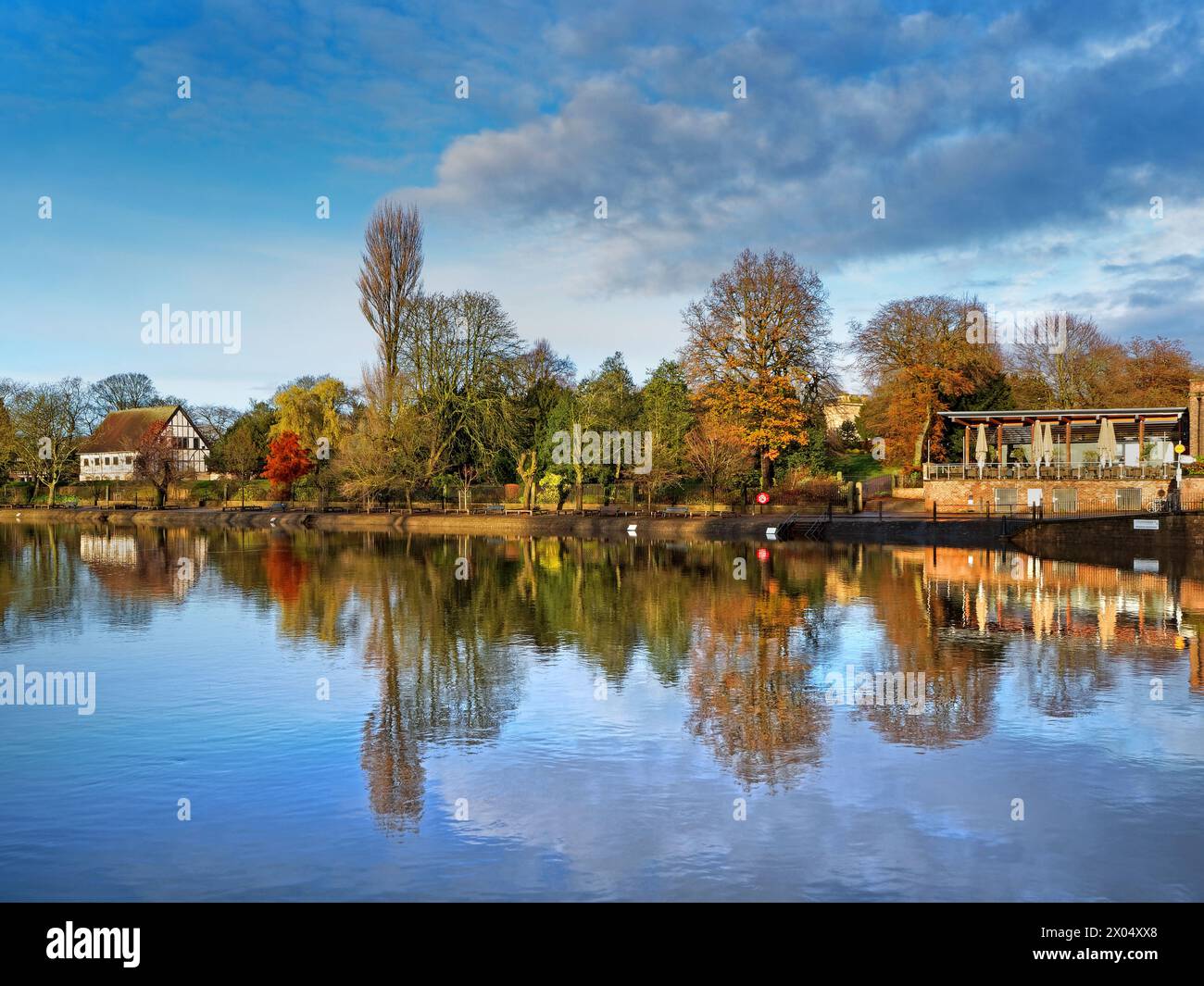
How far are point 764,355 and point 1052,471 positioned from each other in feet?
58.0

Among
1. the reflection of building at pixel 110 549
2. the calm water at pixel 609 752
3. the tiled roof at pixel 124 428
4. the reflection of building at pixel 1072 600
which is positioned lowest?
the calm water at pixel 609 752

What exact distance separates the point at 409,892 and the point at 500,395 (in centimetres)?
6042

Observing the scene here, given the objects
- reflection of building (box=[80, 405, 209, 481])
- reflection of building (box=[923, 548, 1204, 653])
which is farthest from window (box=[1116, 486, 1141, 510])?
reflection of building (box=[80, 405, 209, 481])

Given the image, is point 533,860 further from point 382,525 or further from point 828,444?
point 828,444

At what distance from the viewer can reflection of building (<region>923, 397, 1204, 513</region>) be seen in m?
53.3

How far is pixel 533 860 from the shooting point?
948 cm

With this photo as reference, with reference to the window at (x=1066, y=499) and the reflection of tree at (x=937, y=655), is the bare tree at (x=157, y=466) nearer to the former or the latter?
the window at (x=1066, y=499)

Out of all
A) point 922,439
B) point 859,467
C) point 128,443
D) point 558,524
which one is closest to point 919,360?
point 922,439

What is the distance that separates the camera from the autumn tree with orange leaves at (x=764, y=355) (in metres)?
61.7

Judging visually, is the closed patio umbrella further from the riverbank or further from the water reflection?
the water reflection
